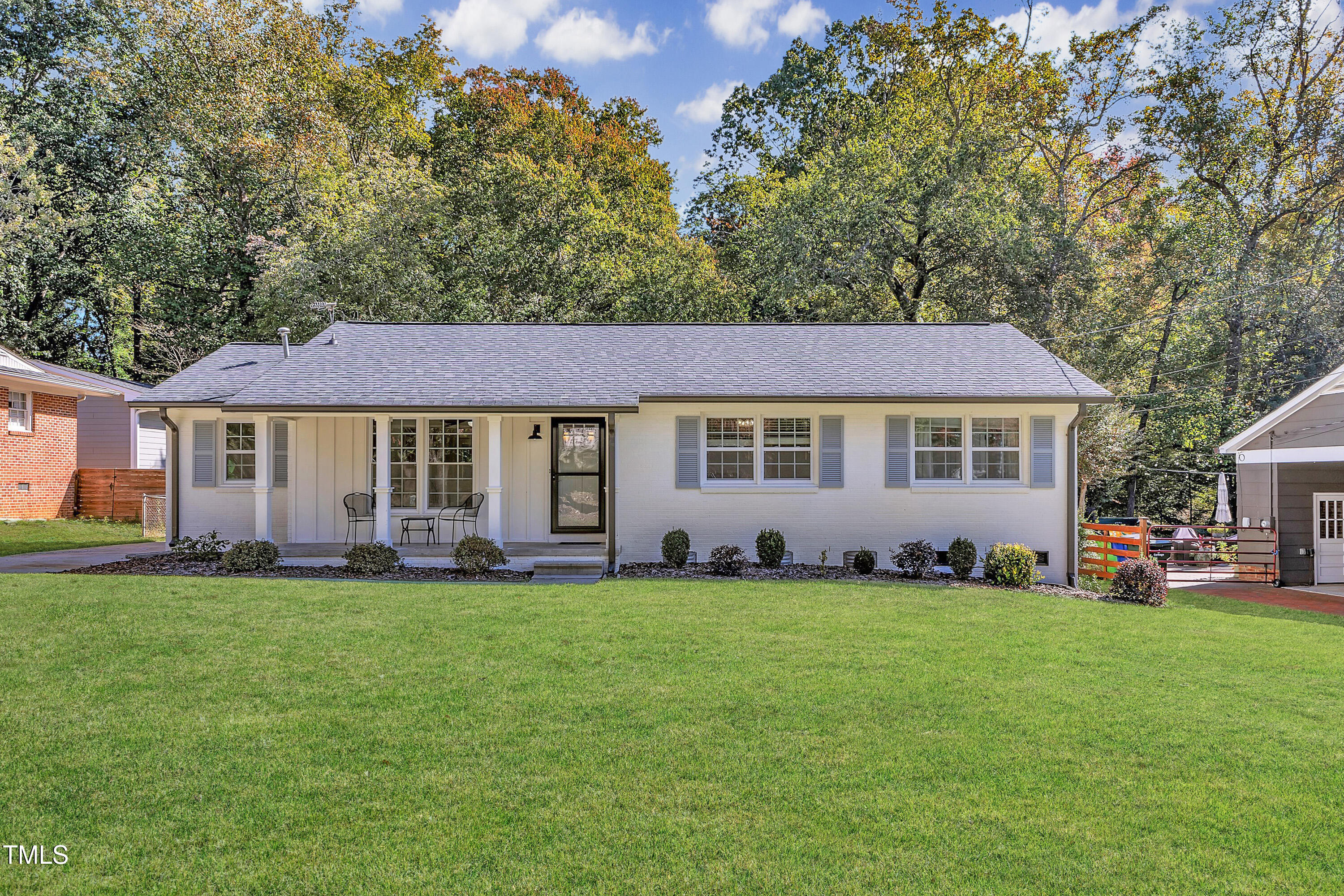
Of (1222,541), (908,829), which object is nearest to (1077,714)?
(908,829)

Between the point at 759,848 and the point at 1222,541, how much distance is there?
18416 mm

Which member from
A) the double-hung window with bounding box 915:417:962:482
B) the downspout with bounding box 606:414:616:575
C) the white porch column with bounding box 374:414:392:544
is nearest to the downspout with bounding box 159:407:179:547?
the white porch column with bounding box 374:414:392:544

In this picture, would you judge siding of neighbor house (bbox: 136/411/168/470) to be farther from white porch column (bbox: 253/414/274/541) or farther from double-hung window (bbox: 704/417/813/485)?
double-hung window (bbox: 704/417/813/485)

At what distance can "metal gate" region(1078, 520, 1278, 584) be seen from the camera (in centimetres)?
1453

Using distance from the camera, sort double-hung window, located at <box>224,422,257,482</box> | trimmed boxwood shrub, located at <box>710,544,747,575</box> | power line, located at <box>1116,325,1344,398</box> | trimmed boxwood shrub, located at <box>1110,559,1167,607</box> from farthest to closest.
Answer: power line, located at <box>1116,325,1344,398</box> → double-hung window, located at <box>224,422,257,482</box> → trimmed boxwood shrub, located at <box>710,544,747,575</box> → trimmed boxwood shrub, located at <box>1110,559,1167,607</box>

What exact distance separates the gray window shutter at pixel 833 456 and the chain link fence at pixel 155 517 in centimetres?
1519

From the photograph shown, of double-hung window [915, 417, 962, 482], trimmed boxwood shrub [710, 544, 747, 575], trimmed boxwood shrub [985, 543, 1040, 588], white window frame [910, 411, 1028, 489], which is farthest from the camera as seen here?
double-hung window [915, 417, 962, 482]

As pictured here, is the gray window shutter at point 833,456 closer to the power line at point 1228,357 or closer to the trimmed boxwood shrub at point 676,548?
the trimmed boxwood shrub at point 676,548

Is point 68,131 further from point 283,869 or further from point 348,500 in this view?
point 283,869

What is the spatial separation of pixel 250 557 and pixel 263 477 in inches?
56.9

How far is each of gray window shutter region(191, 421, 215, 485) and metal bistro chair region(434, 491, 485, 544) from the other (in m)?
4.02

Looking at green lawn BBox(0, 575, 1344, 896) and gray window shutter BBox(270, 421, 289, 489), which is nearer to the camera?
green lawn BBox(0, 575, 1344, 896)

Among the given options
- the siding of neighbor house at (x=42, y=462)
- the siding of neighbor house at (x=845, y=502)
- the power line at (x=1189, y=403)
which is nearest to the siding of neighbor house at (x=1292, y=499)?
the siding of neighbor house at (x=845, y=502)

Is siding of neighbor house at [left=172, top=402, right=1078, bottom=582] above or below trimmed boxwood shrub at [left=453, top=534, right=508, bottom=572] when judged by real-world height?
above
